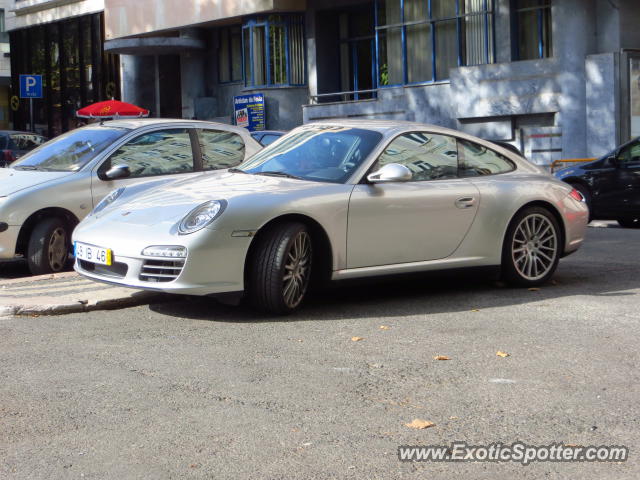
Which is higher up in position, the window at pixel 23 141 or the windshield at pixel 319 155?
the window at pixel 23 141

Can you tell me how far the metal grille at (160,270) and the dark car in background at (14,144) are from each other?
1669 centimetres

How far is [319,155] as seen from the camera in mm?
8297

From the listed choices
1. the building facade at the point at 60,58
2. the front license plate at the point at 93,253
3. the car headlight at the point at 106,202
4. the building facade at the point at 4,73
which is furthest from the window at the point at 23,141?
the building facade at the point at 4,73

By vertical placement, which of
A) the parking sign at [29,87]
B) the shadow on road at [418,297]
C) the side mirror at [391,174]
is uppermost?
the parking sign at [29,87]

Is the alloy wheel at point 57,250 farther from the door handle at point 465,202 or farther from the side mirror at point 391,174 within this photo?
the door handle at point 465,202

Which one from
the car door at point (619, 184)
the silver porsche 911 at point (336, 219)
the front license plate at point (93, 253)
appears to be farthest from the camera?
the car door at point (619, 184)

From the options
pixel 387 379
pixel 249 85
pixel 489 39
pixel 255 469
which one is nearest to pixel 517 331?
pixel 387 379

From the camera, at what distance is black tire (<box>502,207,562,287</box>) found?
8.75m

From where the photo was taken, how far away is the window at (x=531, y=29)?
26.4 meters

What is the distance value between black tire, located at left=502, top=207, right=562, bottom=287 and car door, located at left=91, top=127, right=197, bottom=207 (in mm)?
3697

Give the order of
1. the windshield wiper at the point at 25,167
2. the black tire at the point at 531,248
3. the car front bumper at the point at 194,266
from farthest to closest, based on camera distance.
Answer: the windshield wiper at the point at 25,167
the black tire at the point at 531,248
the car front bumper at the point at 194,266

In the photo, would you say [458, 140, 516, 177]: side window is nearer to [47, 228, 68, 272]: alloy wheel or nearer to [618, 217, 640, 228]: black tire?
[47, 228, 68, 272]: alloy wheel

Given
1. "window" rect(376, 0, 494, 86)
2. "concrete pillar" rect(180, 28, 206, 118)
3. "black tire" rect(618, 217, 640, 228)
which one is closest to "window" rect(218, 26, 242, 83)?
"concrete pillar" rect(180, 28, 206, 118)

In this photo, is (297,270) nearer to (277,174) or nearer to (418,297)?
(277,174)
